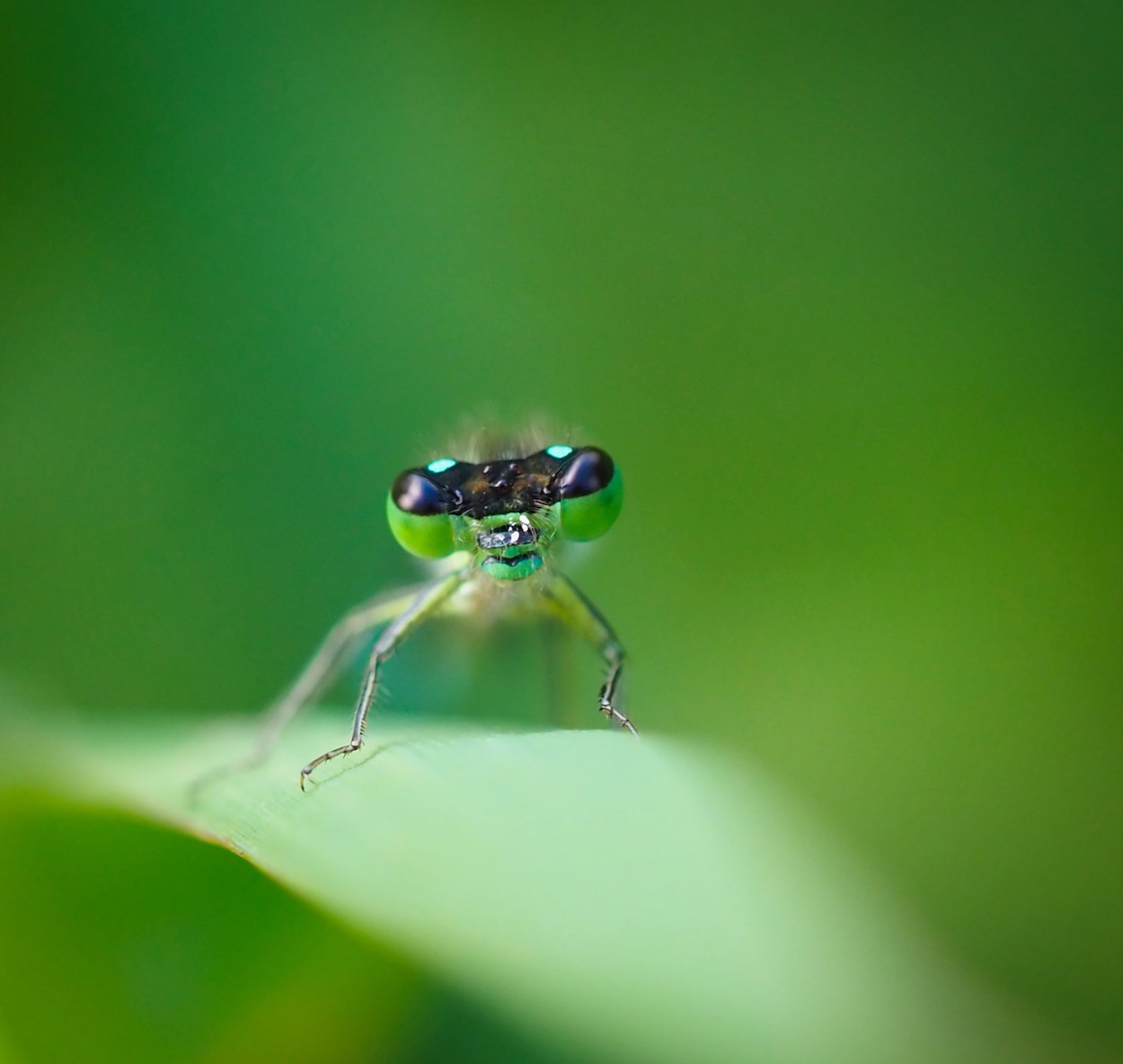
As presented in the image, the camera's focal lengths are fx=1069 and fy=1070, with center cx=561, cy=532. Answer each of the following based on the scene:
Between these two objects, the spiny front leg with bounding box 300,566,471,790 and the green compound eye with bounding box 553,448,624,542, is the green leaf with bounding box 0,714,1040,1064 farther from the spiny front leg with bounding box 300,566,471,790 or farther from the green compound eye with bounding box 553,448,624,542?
the green compound eye with bounding box 553,448,624,542

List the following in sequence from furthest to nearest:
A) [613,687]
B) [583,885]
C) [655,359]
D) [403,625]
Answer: [655,359], [403,625], [613,687], [583,885]

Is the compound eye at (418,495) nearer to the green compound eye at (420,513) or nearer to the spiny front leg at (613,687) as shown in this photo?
the green compound eye at (420,513)

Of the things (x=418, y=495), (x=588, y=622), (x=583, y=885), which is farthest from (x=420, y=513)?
(x=583, y=885)

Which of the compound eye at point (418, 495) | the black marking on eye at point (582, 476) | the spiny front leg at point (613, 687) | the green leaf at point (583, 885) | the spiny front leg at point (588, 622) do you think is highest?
the black marking on eye at point (582, 476)

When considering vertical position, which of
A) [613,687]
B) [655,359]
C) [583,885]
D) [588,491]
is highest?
[655,359]

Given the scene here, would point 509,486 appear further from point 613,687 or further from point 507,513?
point 613,687

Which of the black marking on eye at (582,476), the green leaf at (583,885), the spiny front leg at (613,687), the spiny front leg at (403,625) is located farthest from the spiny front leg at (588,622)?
the green leaf at (583,885)

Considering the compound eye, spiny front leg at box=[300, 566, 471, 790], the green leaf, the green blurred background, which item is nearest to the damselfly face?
the compound eye
